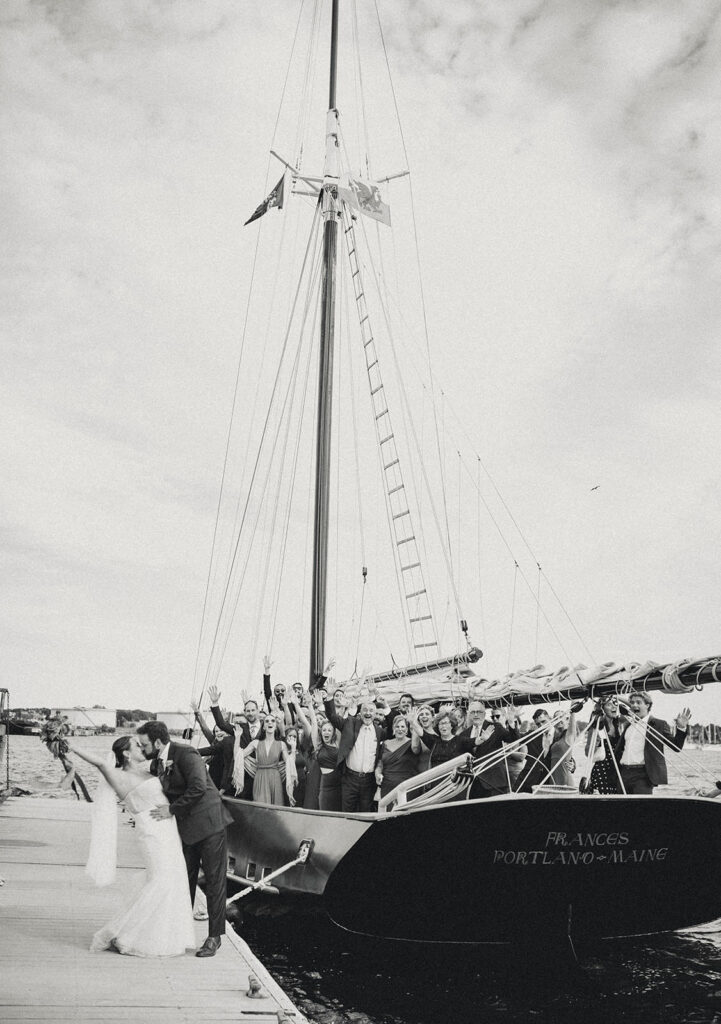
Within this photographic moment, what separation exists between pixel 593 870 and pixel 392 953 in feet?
7.84

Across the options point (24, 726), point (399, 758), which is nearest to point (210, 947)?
point (399, 758)

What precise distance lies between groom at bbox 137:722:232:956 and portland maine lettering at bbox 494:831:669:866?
3096 mm

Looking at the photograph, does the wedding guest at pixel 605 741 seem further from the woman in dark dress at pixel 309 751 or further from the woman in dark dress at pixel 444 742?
the woman in dark dress at pixel 309 751

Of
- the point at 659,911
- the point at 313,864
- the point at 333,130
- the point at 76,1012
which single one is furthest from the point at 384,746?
the point at 333,130

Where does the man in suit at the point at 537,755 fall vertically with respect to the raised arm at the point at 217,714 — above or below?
below

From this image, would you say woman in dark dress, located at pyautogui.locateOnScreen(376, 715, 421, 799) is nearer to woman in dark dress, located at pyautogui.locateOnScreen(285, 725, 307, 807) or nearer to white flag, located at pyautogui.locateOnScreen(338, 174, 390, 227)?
woman in dark dress, located at pyautogui.locateOnScreen(285, 725, 307, 807)

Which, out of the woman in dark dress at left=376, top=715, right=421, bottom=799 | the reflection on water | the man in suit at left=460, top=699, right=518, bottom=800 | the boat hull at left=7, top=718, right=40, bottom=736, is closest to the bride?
the reflection on water

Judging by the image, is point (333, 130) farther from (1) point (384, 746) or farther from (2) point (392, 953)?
(2) point (392, 953)

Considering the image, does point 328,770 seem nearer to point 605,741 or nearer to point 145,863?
point 605,741

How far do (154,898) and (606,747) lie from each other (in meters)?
6.40

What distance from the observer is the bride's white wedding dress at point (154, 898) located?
6570 millimetres

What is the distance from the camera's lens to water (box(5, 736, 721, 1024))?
8.08 meters

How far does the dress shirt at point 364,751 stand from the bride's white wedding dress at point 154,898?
4.48 meters

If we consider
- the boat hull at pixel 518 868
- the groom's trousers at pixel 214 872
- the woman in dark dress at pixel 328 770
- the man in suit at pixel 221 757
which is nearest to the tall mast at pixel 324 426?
the man in suit at pixel 221 757
